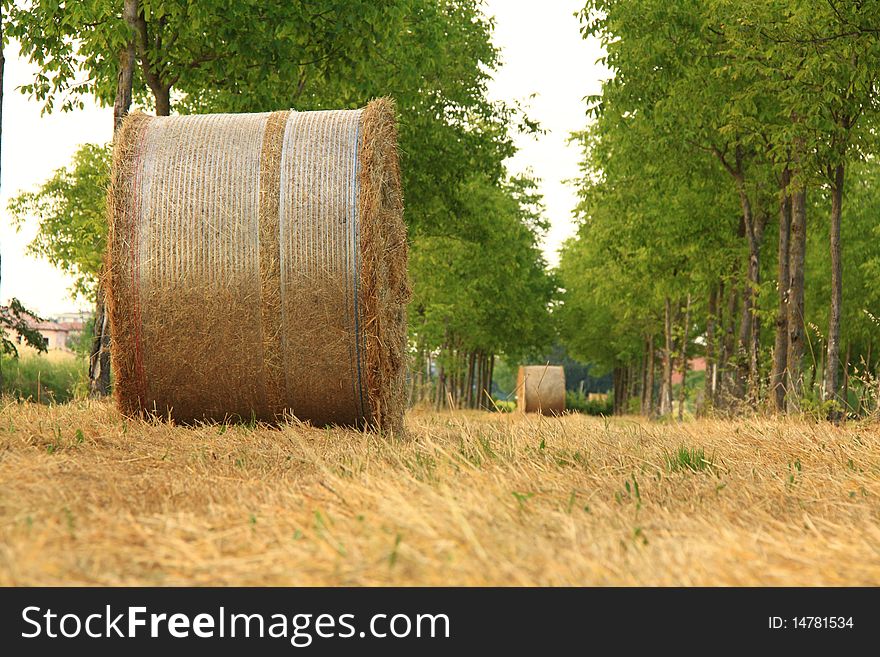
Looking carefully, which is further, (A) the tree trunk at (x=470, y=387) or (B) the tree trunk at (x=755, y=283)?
(A) the tree trunk at (x=470, y=387)

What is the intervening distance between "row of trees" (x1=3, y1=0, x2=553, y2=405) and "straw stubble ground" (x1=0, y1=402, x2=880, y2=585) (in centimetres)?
363

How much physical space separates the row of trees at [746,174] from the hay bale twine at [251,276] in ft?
13.1

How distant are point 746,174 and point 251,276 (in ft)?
42.3

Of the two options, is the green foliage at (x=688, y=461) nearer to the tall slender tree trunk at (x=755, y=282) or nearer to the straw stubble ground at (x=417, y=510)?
the straw stubble ground at (x=417, y=510)

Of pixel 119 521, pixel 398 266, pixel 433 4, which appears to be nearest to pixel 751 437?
pixel 398 266

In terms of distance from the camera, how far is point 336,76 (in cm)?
1369

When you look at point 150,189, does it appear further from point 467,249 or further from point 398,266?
point 467,249

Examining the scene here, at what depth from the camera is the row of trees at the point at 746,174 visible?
1118 cm

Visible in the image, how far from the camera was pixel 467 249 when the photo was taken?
25.8 meters

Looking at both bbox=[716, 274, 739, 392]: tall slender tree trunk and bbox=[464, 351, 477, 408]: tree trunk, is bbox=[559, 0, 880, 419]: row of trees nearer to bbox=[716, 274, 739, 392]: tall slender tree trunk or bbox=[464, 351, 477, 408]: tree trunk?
bbox=[716, 274, 739, 392]: tall slender tree trunk

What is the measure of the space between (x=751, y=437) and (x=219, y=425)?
4.33 meters

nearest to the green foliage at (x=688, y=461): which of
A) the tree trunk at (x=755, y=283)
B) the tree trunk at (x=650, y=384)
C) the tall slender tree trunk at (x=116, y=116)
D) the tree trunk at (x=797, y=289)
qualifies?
the tree trunk at (x=797, y=289)

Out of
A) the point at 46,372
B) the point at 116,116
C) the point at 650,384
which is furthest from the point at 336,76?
the point at 650,384

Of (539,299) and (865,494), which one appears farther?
(539,299)
